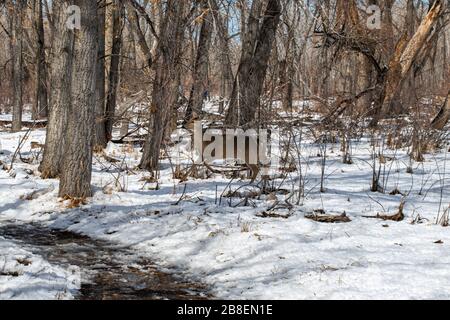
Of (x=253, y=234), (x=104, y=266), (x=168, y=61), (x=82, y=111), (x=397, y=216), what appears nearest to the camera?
(x=104, y=266)

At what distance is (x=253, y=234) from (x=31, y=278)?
200cm

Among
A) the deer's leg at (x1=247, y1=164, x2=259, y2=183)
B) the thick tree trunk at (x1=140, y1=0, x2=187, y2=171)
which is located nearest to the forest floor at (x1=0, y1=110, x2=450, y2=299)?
the deer's leg at (x1=247, y1=164, x2=259, y2=183)

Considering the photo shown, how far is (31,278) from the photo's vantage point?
364 centimetres

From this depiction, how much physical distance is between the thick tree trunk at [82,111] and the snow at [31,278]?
7.42 ft

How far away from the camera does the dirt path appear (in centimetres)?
379

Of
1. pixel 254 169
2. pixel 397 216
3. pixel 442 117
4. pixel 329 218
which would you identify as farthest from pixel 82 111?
pixel 442 117

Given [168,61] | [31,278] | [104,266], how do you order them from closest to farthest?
[31,278], [104,266], [168,61]

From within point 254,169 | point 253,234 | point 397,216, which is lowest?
point 253,234

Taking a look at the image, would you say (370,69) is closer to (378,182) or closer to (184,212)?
(378,182)

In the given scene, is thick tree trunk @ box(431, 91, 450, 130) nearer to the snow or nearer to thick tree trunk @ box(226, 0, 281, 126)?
thick tree trunk @ box(226, 0, 281, 126)

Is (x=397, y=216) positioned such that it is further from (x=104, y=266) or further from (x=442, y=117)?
(x=442, y=117)

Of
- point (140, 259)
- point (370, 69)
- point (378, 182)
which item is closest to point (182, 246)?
point (140, 259)

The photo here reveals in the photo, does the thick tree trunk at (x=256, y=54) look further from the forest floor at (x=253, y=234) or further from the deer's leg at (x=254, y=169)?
the forest floor at (x=253, y=234)

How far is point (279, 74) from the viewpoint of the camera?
6211 mm
